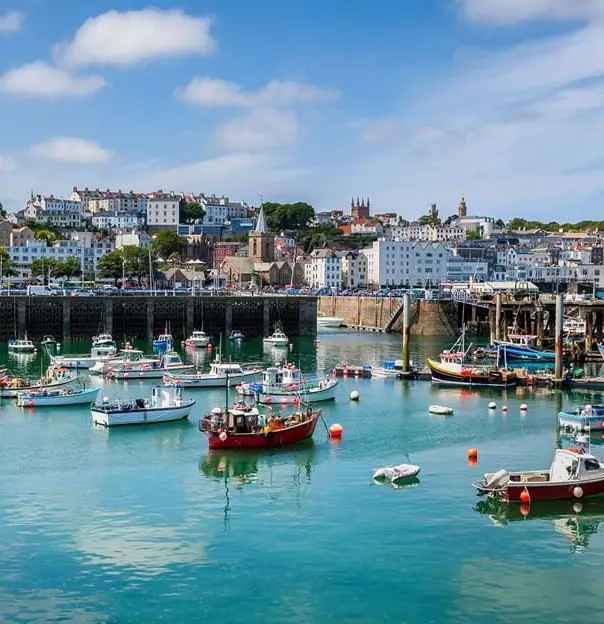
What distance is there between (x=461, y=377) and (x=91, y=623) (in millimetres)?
43122

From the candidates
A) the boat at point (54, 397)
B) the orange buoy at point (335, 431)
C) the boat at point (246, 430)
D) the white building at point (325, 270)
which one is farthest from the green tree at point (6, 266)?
the boat at point (246, 430)

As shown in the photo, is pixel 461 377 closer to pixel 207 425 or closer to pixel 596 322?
pixel 207 425

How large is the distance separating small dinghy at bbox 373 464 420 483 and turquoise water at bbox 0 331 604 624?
19.9 inches

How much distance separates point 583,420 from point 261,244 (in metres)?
146

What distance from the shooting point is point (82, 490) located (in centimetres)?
3416

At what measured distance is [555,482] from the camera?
32969 millimetres

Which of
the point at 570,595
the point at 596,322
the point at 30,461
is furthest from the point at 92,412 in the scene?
the point at 596,322

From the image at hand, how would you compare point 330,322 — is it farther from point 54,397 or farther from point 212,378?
point 54,397

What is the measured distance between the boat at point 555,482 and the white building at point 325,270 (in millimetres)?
144431

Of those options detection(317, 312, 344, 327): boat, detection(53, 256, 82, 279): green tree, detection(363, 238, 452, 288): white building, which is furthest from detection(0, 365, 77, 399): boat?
detection(363, 238, 452, 288): white building

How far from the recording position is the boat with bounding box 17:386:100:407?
52.6 metres

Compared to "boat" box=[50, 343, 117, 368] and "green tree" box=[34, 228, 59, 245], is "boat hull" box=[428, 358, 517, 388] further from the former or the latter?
"green tree" box=[34, 228, 59, 245]

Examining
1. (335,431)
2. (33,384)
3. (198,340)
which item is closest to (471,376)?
(335,431)

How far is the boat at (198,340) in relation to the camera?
304 feet
